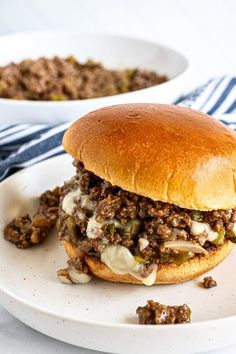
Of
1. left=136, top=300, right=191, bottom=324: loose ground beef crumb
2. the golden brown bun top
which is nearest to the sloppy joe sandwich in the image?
the golden brown bun top

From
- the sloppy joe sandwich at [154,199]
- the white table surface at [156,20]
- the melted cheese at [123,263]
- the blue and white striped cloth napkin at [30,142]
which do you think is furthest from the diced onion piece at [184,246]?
the white table surface at [156,20]

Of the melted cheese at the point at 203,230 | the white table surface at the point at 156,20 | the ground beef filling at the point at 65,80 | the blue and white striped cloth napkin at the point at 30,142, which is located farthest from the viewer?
the white table surface at the point at 156,20

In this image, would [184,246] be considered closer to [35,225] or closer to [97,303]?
[97,303]

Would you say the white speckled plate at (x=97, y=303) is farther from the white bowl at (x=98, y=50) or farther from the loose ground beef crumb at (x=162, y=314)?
the white bowl at (x=98, y=50)

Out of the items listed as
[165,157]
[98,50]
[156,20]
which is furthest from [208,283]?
[156,20]

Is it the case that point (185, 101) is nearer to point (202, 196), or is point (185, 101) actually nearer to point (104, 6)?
point (202, 196)

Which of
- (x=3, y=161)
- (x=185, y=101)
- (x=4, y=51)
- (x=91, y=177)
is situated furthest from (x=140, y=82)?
(x=91, y=177)

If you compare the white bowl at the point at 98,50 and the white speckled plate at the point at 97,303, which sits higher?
the white speckled plate at the point at 97,303

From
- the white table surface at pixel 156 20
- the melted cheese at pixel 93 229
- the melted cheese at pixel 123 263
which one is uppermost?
the melted cheese at pixel 93 229
